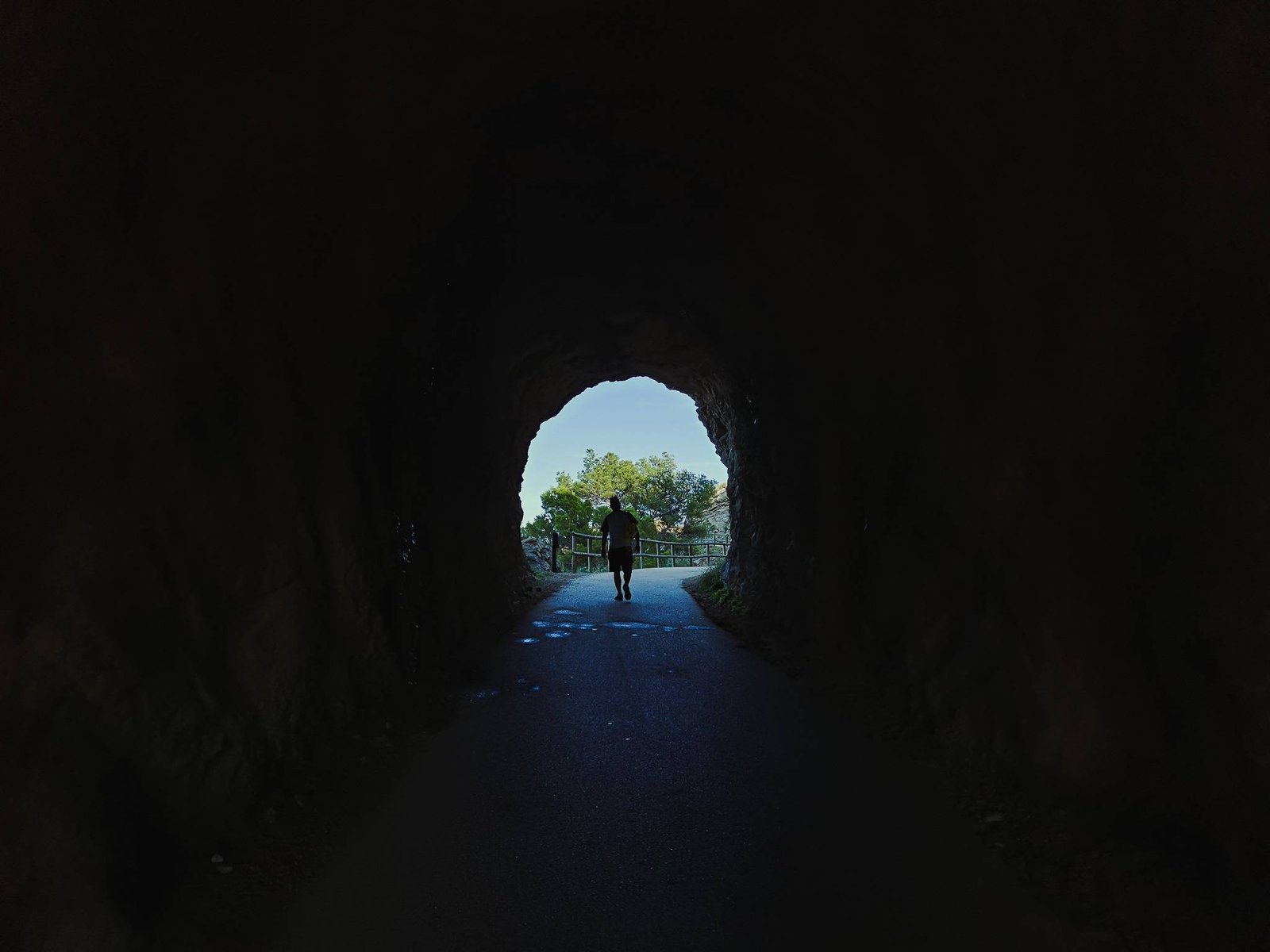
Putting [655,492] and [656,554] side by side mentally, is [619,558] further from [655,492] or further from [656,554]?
[655,492]

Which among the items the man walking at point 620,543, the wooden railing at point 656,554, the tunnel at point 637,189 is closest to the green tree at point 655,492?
the wooden railing at point 656,554

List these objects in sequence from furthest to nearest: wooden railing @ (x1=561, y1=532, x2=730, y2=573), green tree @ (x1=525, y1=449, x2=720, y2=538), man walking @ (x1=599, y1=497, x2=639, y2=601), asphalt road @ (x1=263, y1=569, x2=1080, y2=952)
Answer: green tree @ (x1=525, y1=449, x2=720, y2=538) → wooden railing @ (x1=561, y1=532, x2=730, y2=573) → man walking @ (x1=599, y1=497, x2=639, y2=601) → asphalt road @ (x1=263, y1=569, x2=1080, y2=952)

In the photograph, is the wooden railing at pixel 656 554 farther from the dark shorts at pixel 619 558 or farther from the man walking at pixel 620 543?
the dark shorts at pixel 619 558

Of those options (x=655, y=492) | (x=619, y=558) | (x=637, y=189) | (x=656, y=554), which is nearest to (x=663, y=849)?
(x=637, y=189)

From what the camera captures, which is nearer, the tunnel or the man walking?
the tunnel

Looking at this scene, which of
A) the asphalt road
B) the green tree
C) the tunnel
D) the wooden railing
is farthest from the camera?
the green tree

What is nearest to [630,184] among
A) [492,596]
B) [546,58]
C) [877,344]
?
[546,58]

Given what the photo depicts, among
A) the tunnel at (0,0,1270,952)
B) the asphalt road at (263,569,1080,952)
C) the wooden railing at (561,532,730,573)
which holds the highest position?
the tunnel at (0,0,1270,952)

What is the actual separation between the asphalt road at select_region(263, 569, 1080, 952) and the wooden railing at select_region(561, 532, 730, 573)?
1722cm

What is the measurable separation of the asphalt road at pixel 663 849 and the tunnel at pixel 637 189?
0.73 m

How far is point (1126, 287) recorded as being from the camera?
320 centimetres

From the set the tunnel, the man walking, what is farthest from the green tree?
the tunnel

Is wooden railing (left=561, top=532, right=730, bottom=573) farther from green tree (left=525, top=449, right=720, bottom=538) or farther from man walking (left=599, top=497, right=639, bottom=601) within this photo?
man walking (left=599, top=497, right=639, bottom=601)

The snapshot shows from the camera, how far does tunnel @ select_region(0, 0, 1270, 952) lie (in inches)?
110
